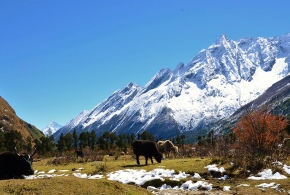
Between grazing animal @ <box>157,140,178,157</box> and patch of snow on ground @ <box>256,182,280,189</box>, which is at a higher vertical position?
grazing animal @ <box>157,140,178,157</box>

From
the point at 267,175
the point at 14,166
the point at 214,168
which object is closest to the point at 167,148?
the point at 214,168

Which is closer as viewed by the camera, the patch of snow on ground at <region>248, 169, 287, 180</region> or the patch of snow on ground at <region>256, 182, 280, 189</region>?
the patch of snow on ground at <region>256, 182, 280, 189</region>

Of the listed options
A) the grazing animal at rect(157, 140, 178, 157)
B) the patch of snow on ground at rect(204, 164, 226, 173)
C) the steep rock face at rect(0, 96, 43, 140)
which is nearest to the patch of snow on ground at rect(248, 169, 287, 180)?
the patch of snow on ground at rect(204, 164, 226, 173)

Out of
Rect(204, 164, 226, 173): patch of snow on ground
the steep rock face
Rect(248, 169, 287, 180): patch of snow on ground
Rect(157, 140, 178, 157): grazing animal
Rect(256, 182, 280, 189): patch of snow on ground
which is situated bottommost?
Rect(256, 182, 280, 189): patch of snow on ground

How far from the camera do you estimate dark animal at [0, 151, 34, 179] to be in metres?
16.6

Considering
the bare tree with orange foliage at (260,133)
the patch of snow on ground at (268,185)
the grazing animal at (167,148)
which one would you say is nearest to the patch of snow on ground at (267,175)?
the patch of snow on ground at (268,185)

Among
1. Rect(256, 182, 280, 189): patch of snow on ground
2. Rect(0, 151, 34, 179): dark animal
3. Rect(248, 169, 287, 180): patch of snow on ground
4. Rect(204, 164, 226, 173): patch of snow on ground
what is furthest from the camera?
Rect(204, 164, 226, 173): patch of snow on ground

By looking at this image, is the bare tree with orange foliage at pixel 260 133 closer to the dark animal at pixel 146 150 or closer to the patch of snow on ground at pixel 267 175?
the patch of snow on ground at pixel 267 175

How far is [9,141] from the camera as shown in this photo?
241ft

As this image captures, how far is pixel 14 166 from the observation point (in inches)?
660

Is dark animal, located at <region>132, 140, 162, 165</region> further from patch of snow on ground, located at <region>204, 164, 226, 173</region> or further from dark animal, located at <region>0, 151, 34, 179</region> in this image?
dark animal, located at <region>0, 151, 34, 179</region>

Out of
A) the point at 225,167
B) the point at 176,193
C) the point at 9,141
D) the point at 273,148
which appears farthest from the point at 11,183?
the point at 9,141

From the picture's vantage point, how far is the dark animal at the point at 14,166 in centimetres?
1661

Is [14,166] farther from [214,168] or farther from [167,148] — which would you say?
[167,148]
